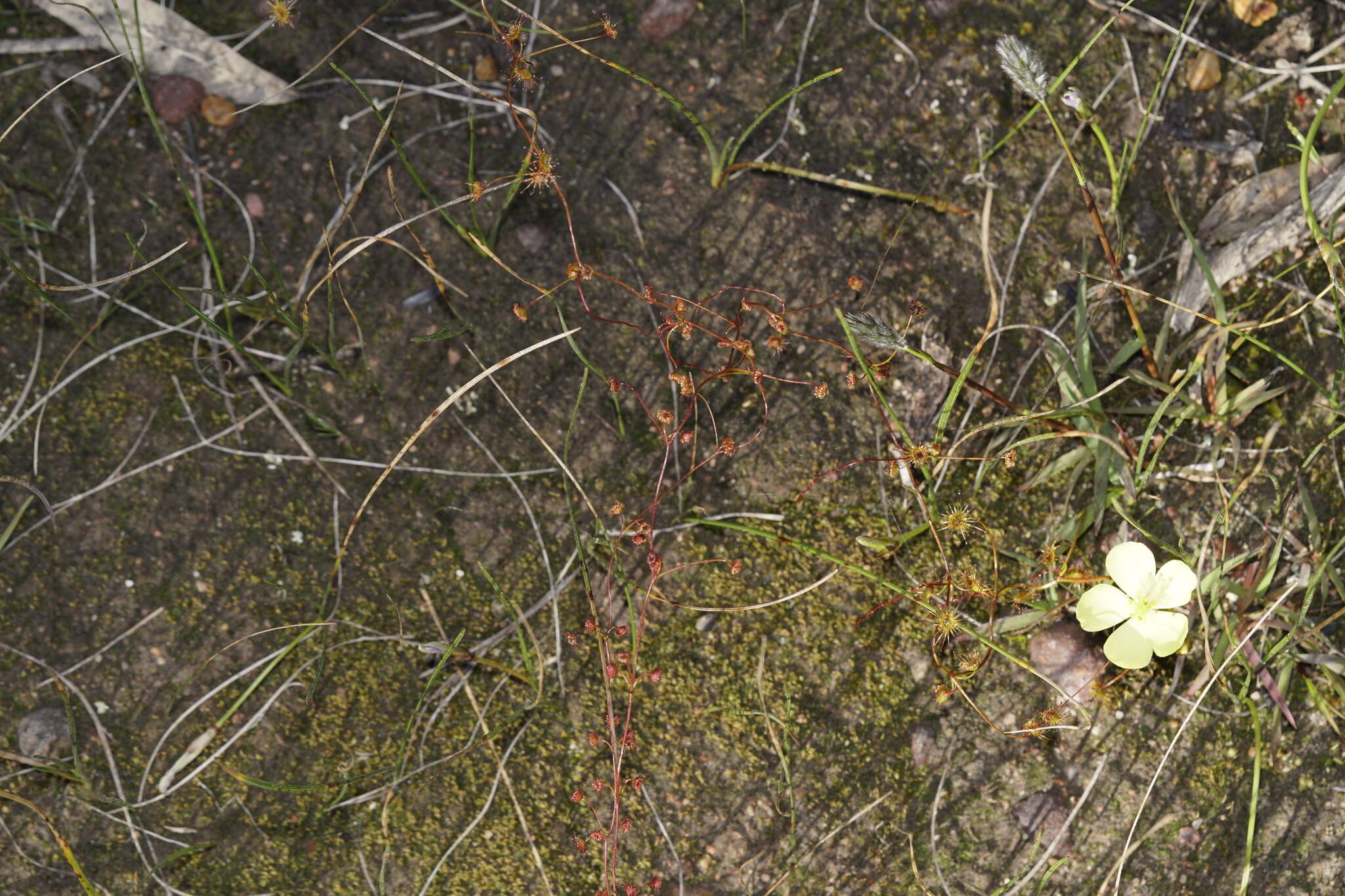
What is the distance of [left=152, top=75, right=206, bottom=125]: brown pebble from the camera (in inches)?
93.0

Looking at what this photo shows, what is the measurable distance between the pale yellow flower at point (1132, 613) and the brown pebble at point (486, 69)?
6.63 feet

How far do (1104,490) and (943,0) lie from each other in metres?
1.39

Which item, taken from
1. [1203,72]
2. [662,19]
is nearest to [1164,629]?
[1203,72]

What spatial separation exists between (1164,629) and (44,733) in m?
2.86

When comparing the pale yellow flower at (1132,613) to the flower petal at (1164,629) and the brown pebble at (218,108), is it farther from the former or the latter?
the brown pebble at (218,108)

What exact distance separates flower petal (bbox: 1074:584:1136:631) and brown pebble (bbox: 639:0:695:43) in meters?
1.81

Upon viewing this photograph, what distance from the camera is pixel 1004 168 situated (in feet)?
7.71

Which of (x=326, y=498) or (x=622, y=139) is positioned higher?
(x=622, y=139)

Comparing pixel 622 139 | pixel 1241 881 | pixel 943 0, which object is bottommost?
pixel 1241 881

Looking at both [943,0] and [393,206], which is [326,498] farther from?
[943,0]

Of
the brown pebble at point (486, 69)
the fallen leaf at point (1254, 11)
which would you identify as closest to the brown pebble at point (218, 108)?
the brown pebble at point (486, 69)

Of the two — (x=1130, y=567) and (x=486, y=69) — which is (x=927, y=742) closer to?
(x=1130, y=567)

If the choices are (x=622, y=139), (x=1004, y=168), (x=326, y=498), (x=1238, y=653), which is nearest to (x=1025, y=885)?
(x=1238, y=653)

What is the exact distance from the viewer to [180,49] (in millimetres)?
2357
